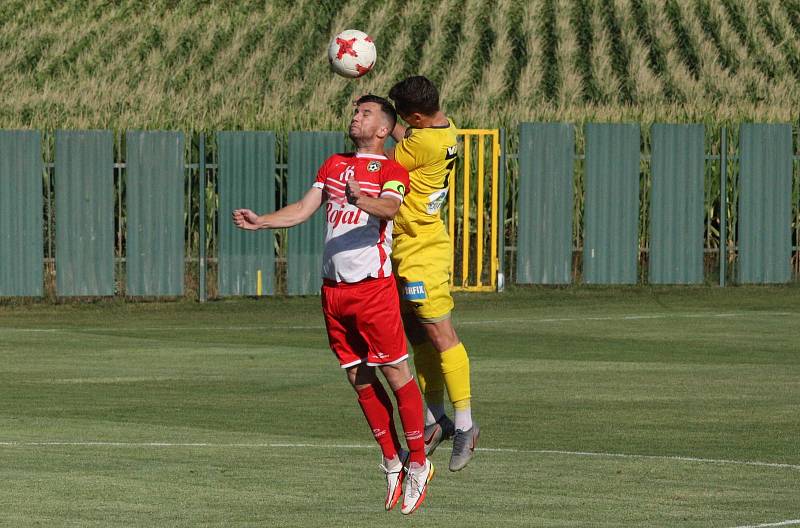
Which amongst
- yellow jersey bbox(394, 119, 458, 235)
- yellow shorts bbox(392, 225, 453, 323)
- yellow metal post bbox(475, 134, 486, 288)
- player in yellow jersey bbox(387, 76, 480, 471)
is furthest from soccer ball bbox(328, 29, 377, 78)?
yellow metal post bbox(475, 134, 486, 288)

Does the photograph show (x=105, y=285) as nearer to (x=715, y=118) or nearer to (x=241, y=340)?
(x=241, y=340)

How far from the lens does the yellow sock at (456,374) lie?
1069cm

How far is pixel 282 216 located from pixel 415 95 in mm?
1749

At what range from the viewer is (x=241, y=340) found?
68.1 ft

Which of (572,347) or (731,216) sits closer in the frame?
(572,347)

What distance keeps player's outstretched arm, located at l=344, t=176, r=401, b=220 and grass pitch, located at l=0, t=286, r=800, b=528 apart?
1.72 meters

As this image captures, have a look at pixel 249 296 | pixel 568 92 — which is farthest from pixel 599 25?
pixel 249 296

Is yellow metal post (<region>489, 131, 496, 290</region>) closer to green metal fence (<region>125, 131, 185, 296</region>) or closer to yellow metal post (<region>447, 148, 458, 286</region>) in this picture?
yellow metal post (<region>447, 148, 458, 286</region>)

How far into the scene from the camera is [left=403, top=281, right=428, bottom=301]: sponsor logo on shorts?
1055cm

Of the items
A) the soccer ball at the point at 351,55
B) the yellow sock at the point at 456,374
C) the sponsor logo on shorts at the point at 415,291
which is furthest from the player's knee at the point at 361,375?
the soccer ball at the point at 351,55

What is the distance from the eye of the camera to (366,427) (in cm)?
1363

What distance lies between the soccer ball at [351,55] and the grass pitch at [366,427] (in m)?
2.66

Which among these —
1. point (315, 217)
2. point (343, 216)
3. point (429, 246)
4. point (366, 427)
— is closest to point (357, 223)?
point (343, 216)

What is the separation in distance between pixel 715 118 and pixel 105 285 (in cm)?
1213
